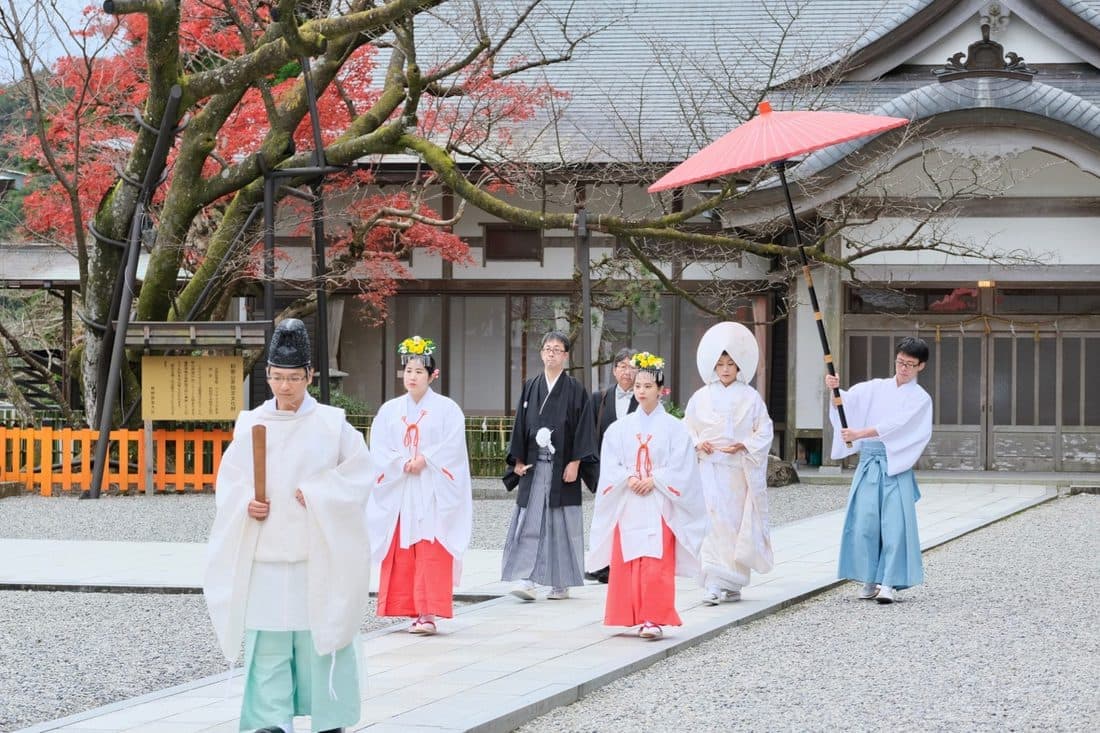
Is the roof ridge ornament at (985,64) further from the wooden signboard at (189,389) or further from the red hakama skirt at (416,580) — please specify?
the red hakama skirt at (416,580)

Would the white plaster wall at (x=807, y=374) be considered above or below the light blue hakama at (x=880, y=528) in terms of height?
above

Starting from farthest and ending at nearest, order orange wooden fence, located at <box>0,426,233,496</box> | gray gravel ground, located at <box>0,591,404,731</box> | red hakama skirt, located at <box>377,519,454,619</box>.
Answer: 1. orange wooden fence, located at <box>0,426,233,496</box>
2. red hakama skirt, located at <box>377,519,454,619</box>
3. gray gravel ground, located at <box>0,591,404,731</box>

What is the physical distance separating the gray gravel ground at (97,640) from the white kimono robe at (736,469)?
92.4 inches

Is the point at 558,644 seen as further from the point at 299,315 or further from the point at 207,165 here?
the point at 207,165

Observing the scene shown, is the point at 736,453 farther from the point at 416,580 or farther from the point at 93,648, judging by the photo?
the point at 93,648

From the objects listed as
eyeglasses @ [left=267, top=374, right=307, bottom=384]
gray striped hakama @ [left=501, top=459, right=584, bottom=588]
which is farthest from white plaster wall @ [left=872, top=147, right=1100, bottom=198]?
eyeglasses @ [left=267, top=374, right=307, bottom=384]

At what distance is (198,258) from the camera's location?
65.1 feet

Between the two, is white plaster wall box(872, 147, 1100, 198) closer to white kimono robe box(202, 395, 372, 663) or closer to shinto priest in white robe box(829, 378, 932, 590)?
Answer: shinto priest in white robe box(829, 378, 932, 590)

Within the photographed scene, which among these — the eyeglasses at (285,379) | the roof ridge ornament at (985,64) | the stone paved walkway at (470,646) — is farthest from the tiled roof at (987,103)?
the eyeglasses at (285,379)

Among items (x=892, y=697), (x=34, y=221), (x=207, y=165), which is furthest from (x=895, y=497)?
(x=34, y=221)

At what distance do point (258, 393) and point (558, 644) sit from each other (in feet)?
54.9

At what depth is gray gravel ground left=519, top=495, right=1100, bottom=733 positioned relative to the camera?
6.09 meters

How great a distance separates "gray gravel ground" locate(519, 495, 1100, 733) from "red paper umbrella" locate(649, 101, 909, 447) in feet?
5.03

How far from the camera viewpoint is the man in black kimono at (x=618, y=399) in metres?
11.0
